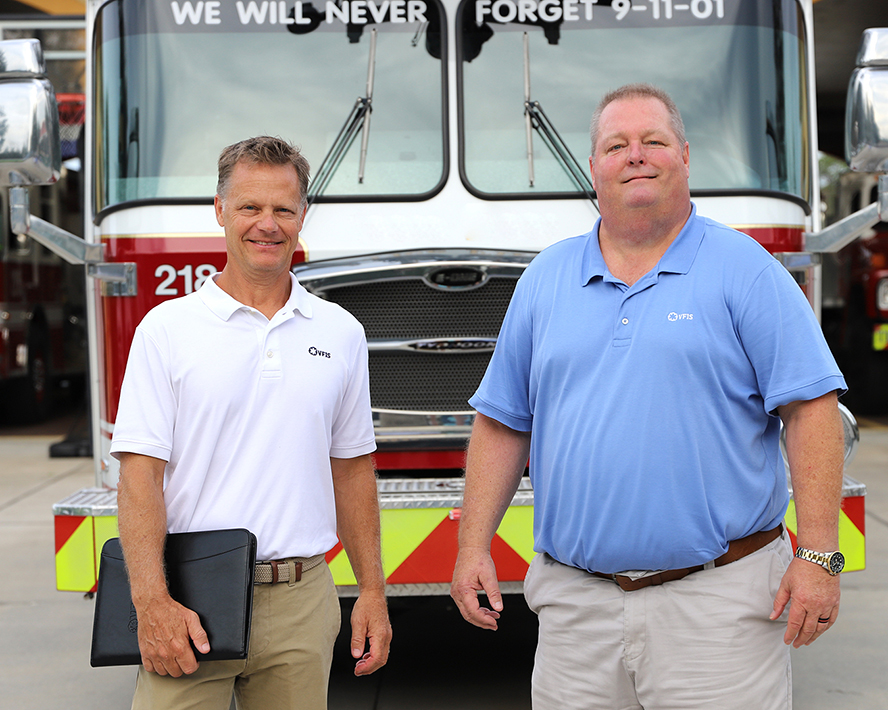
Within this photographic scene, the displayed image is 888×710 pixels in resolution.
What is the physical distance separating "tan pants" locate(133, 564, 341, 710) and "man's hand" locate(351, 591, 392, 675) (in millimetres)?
Answer: 79

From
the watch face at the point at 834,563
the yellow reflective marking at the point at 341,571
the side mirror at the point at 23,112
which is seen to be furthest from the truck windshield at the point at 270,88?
the watch face at the point at 834,563

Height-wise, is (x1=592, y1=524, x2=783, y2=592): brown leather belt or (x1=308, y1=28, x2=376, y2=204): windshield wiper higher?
(x1=308, y1=28, x2=376, y2=204): windshield wiper

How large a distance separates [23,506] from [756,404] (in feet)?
23.2

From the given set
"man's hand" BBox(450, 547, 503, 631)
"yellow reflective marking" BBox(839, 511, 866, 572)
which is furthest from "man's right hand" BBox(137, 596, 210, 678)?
"yellow reflective marking" BBox(839, 511, 866, 572)

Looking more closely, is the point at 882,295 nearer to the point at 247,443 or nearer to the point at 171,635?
the point at 247,443

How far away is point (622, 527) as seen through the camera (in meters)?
2.19

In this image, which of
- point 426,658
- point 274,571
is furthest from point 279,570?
point 426,658

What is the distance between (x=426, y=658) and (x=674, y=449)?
2.73m

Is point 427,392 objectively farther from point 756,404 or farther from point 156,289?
point 756,404

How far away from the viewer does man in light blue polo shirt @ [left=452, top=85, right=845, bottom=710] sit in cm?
214

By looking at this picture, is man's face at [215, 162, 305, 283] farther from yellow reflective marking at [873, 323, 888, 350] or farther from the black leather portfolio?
yellow reflective marking at [873, 323, 888, 350]

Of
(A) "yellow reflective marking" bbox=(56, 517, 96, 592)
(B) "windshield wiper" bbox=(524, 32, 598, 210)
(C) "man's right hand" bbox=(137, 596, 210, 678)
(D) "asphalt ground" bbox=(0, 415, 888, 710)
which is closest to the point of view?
(C) "man's right hand" bbox=(137, 596, 210, 678)

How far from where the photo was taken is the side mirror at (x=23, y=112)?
3352 millimetres

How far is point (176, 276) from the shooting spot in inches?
146
